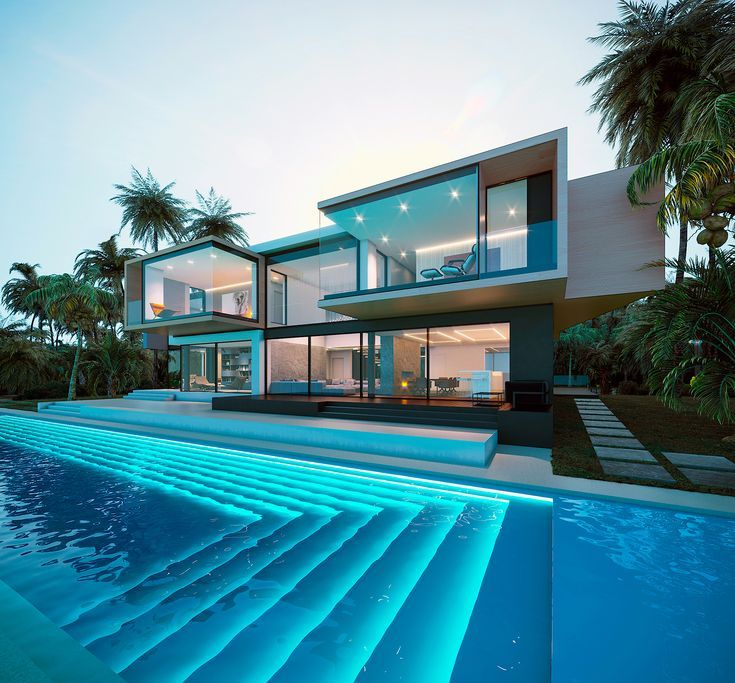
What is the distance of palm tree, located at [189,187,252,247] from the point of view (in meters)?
25.1

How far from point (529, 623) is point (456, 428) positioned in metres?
5.97

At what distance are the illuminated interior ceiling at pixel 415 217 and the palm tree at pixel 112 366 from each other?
17329 mm

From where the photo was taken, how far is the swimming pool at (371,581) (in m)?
2.31

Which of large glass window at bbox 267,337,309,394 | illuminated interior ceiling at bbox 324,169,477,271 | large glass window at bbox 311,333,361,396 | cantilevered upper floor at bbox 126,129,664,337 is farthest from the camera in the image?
large glass window at bbox 267,337,309,394

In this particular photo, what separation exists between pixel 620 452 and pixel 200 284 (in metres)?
15.6

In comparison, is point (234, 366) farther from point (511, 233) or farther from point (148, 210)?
point (148, 210)

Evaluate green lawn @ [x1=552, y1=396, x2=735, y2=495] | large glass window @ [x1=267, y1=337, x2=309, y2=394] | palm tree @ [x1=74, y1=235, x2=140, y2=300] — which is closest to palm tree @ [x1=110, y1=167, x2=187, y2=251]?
palm tree @ [x1=74, y1=235, x2=140, y2=300]

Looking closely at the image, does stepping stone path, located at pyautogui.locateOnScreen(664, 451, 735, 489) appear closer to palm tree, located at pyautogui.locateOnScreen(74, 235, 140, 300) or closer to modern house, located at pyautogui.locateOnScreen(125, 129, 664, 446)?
modern house, located at pyautogui.locateOnScreen(125, 129, 664, 446)

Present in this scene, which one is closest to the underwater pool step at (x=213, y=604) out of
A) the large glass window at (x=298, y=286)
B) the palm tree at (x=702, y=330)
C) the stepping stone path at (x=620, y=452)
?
the stepping stone path at (x=620, y=452)

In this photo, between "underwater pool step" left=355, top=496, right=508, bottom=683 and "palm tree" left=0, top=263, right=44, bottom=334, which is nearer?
"underwater pool step" left=355, top=496, right=508, bottom=683

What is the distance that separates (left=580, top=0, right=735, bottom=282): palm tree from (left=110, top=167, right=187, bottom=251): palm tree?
25228 millimetres

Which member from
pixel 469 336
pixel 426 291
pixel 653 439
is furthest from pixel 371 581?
pixel 469 336

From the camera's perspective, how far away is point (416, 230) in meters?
11.3

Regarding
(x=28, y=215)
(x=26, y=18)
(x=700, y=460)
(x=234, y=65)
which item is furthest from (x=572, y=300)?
(x=28, y=215)
